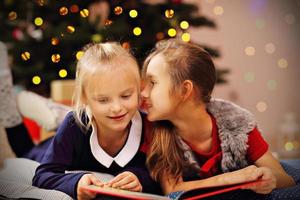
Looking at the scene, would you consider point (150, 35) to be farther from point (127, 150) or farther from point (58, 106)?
point (127, 150)

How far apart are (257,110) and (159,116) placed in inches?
45.6

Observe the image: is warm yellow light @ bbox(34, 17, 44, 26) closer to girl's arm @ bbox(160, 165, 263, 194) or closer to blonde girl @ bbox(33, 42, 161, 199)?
blonde girl @ bbox(33, 42, 161, 199)

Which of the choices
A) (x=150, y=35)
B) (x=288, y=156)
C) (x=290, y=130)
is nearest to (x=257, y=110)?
(x=290, y=130)

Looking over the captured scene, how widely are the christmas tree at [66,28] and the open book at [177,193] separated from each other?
0.74 metres

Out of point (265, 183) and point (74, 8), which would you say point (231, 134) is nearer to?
point (265, 183)

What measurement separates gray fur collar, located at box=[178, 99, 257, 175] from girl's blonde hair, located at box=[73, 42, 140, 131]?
156 mm

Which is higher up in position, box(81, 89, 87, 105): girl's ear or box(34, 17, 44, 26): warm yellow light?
box(34, 17, 44, 26): warm yellow light

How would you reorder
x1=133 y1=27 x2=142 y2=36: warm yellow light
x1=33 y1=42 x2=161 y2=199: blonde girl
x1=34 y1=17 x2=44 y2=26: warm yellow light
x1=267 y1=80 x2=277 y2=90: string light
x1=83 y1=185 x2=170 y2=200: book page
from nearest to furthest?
x1=83 y1=185 x2=170 y2=200: book page
x1=33 y1=42 x2=161 y2=199: blonde girl
x1=133 y1=27 x2=142 y2=36: warm yellow light
x1=34 y1=17 x2=44 y2=26: warm yellow light
x1=267 y1=80 x2=277 y2=90: string light

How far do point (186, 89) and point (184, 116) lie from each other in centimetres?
5

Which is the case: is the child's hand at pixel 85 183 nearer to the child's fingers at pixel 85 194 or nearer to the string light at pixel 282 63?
the child's fingers at pixel 85 194

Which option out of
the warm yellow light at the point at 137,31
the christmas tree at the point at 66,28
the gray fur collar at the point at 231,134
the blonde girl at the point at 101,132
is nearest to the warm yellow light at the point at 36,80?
the christmas tree at the point at 66,28

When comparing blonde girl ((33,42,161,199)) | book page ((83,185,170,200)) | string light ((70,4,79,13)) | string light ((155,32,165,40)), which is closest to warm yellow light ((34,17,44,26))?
string light ((70,4,79,13))

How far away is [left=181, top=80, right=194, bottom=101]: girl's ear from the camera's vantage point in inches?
30.5

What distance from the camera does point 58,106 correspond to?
1.21m
